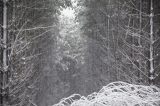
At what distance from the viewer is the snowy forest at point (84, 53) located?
477 centimetres

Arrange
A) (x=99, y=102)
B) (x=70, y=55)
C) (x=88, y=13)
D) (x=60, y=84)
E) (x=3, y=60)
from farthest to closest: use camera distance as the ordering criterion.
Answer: (x=70, y=55)
(x=60, y=84)
(x=88, y=13)
(x=3, y=60)
(x=99, y=102)

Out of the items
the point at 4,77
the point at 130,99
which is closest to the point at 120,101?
the point at 130,99

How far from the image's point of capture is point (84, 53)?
2594 cm

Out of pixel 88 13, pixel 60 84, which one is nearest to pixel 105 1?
pixel 88 13

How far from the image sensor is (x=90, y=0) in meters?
16.9

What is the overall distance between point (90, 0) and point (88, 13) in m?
1.33

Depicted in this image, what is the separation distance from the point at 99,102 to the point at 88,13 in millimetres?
15921

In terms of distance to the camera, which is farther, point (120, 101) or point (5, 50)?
point (5, 50)

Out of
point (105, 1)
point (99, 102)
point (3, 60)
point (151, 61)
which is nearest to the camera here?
point (99, 102)

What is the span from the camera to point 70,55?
3011cm

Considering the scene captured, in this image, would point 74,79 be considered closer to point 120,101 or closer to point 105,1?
point 105,1

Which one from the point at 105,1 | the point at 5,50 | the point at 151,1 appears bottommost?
the point at 5,50

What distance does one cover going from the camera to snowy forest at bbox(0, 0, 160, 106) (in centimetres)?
477

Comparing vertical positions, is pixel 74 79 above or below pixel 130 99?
below
